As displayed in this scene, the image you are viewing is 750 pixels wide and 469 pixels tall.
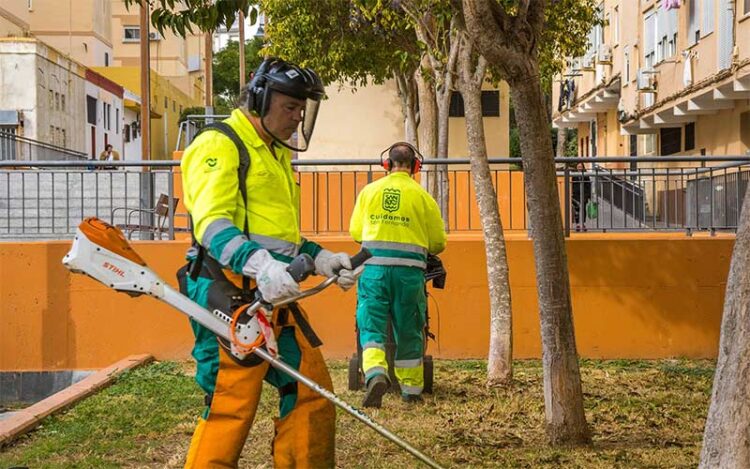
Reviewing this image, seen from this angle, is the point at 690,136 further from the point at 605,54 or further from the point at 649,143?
the point at 605,54

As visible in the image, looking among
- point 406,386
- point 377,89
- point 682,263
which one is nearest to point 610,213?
point 682,263

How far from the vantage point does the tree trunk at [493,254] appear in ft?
29.3

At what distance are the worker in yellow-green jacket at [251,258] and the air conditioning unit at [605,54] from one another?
35.3 meters

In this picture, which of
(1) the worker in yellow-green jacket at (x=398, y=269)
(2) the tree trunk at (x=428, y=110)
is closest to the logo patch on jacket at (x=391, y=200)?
(1) the worker in yellow-green jacket at (x=398, y=269)

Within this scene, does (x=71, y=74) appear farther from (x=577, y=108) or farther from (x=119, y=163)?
(x=119, y=163)

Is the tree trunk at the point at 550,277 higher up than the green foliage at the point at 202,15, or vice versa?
the green foliage at the point at 202,15

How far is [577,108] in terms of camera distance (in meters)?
45.0

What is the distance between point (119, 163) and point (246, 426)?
21.3ft

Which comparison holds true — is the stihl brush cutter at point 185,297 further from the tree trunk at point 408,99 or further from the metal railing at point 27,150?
the metal railing at point 27,150

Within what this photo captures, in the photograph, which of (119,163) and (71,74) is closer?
(119,163)

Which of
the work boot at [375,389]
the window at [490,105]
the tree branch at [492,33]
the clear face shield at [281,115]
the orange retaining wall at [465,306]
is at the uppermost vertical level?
the window at [490,105]

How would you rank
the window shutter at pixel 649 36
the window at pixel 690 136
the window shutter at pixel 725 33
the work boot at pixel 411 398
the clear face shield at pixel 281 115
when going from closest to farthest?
1. the clear face shield at pixel 281 115
2. the work boot at pixel 411 398
3. the window shutter at pixel 725 33
4. the window at pixel 690 136
5. the window shutter at pixel 649 36

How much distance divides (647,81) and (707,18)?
6289mm

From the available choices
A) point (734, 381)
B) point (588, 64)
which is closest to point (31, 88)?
point (588, 64)
